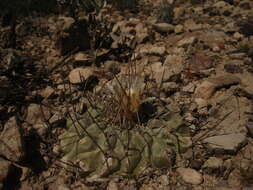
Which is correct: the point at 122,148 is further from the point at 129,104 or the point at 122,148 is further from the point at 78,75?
the point at 78,75

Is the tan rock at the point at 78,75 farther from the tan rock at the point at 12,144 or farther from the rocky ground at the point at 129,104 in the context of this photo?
the tan rock at the point at 12,144

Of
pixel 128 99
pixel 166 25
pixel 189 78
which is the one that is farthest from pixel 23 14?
pixel 128 99

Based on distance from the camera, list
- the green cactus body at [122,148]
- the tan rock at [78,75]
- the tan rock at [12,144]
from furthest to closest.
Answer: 1. the tan rock at [78,75]
2. the tan rock at [12,144]
3. the green cactus body at [122,148]

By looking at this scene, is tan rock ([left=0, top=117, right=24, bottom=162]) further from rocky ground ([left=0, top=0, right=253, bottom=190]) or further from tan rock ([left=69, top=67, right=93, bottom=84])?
tan rock ([left=69, top=67, right=93, bottom=84])

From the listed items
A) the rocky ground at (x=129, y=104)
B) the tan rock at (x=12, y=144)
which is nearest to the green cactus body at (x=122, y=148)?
the rocky ground at (x=129, y=104)

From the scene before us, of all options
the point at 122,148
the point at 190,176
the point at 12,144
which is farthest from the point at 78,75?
the point at 190,176

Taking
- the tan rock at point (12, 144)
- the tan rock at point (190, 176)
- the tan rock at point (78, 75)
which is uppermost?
the tan rock at point (78, 75)

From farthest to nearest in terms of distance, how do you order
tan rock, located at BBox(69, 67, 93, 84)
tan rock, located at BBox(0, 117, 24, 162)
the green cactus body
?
tan rock, located at BBox(69, 67, 93, 84) → tan rock, located at BBox(0, 117, 24, 162) → the green cactus body

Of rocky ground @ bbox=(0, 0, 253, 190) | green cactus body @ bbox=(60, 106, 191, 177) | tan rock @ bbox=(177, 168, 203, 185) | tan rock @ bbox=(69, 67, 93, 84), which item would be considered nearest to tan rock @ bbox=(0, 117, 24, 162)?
rocky ground @ bbox=(0, 0, 253, 190)

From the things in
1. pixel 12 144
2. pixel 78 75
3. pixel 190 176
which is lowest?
pixel 190 176

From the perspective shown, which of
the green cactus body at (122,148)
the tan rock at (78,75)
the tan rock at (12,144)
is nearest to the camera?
the green cactus body at (122,148)
